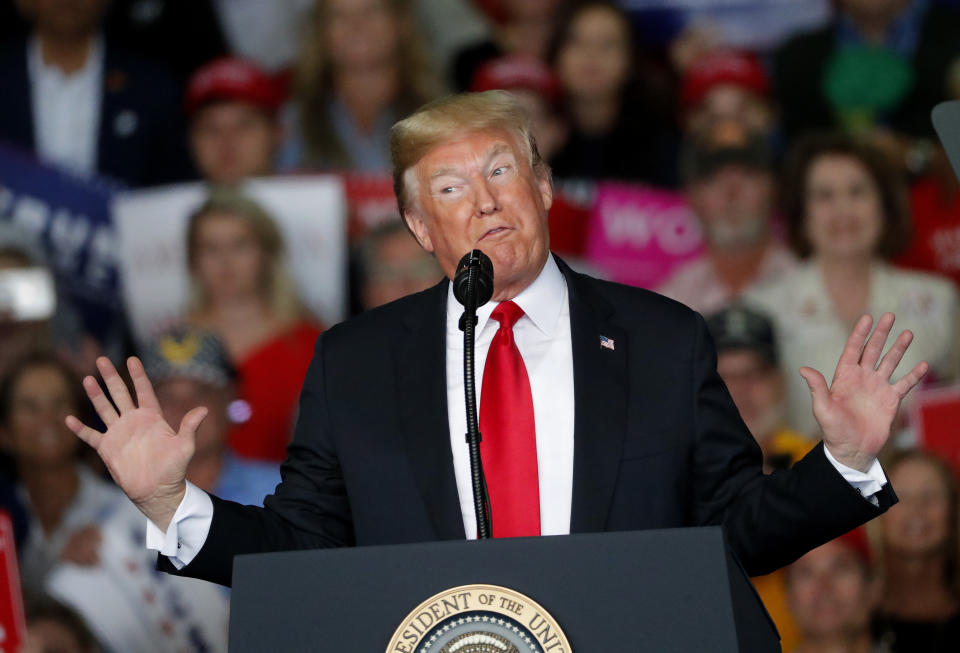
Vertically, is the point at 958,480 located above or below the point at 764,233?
below

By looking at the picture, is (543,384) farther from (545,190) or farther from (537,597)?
(537,597)

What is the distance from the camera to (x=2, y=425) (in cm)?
460

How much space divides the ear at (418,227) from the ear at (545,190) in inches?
7.1

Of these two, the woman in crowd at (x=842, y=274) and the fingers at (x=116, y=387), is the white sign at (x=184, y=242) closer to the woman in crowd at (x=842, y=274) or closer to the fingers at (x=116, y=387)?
the woman in crowd at (x=842, y=274)

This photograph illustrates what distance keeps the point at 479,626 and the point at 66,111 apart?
4363 millimetres

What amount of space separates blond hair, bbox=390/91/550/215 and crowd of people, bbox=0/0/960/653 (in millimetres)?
2015

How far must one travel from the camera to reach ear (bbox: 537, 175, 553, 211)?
212cm

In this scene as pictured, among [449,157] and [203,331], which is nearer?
[449,157]

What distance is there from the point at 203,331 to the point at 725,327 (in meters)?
1.65

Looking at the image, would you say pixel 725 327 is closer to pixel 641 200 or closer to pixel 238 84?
pixel 641 200

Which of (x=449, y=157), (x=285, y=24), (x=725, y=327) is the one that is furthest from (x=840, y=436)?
(x=285, y=24)

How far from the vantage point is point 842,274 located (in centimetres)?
446

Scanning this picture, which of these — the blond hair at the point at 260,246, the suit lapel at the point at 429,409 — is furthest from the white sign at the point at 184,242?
the suit lapel at the point at 429,409

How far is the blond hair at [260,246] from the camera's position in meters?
4.79
